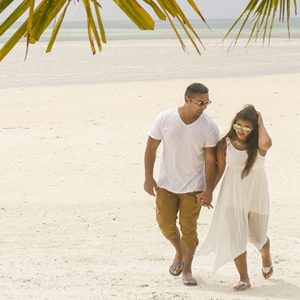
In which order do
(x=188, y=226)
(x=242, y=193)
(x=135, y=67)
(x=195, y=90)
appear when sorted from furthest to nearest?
(x=135, y=67) < (x=188, y=226) < (x=242, y=193) < (x=195, y=90)

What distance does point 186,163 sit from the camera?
5.45 metres

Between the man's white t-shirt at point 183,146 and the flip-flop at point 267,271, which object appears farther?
the flip-flop at point 267,271

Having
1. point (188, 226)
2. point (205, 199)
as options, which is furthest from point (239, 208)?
point (188, 226)

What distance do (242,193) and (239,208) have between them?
0.11 m

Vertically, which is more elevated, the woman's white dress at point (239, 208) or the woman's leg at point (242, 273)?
the woman's white dress at point (239, 208)

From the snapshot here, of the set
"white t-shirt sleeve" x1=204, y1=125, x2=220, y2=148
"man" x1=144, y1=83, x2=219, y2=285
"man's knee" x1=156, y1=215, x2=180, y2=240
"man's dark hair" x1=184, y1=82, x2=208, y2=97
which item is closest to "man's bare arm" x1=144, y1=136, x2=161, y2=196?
"man" x1=144, y1=83, x2=219, y2=285

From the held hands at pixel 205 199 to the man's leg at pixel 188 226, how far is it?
0.20ft

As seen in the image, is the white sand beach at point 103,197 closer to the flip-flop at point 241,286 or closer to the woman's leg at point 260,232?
the flip-flop at point 241,286

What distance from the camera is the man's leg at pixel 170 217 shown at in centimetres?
556

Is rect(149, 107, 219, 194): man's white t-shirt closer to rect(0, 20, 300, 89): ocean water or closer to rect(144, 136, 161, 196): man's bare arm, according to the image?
rect(144, 136, 161, 196): man's bare arm

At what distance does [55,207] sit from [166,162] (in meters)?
3.10

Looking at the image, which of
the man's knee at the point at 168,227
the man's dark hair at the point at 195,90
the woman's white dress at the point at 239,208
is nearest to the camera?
the man's dark hair at the point at 195,90

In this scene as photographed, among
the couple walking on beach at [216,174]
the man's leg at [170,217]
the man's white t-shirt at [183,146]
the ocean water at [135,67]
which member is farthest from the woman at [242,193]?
the ocean water at [135,67]

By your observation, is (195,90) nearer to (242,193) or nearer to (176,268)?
(242,193)
